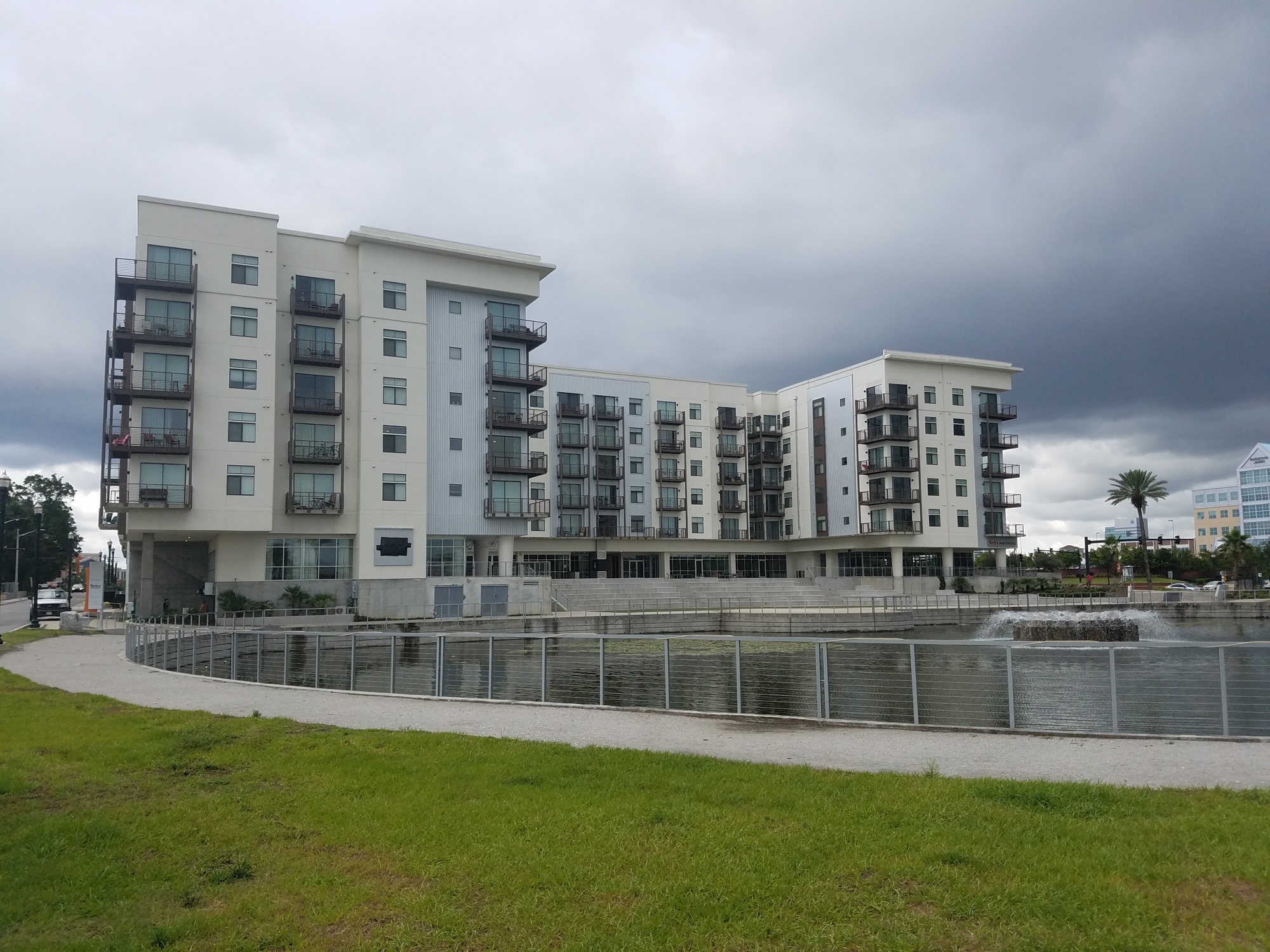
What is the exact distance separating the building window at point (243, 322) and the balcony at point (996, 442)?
187 feet

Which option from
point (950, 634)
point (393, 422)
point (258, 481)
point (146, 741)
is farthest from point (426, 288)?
point (146, 741)

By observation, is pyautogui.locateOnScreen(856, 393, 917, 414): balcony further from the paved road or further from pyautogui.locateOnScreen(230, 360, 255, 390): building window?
the paved road

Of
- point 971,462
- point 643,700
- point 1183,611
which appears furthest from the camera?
point 971,462

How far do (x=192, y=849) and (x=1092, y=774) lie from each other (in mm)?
7760

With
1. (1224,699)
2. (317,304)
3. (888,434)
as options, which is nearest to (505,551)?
(317,304)

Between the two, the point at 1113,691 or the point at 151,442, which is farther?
the point at 151,442

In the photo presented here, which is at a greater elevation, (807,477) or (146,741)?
(807,477)

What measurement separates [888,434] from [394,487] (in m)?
40.0

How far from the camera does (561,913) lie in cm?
521

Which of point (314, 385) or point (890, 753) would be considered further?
point (314, 385)

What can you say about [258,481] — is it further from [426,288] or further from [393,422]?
[426,288]

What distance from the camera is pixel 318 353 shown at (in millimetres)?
53344

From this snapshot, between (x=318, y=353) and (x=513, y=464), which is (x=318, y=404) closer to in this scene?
(x=318, y=353)

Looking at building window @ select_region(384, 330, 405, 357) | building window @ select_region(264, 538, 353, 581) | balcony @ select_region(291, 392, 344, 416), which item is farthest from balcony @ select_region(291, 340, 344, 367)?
building window @ select_region(264, 538, 353, 581)
